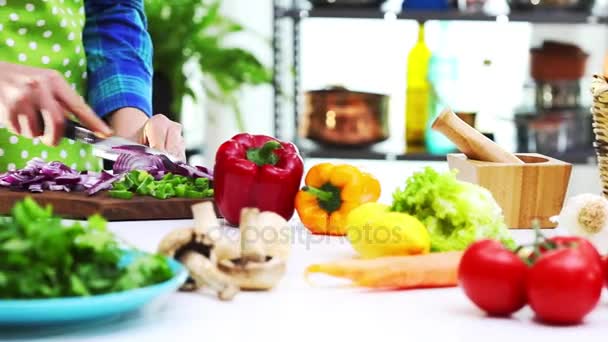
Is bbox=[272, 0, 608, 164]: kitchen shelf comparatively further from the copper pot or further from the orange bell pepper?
the orange bell pepper

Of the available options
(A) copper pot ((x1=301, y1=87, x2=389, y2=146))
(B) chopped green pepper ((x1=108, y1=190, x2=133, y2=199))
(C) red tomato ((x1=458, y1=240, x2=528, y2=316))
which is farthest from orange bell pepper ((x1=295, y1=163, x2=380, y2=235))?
(A) copper pot ((x1=301, y1=87, x2=389, y2=146))

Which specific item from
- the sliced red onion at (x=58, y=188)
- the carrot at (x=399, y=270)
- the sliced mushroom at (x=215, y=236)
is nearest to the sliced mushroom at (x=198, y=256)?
the sliced mushroom at (x=215, y=236)

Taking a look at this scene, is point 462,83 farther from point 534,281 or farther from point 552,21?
point 534,281

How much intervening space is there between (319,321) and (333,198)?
1.79ft

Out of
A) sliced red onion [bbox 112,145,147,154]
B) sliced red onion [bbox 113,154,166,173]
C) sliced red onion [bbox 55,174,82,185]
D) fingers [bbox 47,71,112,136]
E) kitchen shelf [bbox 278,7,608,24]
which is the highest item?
kitchen shelf [bbox 278,7,608,24]

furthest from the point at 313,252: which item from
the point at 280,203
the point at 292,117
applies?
the point at 292,117

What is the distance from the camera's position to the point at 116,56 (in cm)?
264

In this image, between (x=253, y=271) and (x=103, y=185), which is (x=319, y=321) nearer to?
(x=253, y=271)

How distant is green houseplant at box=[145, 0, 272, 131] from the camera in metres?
4.04

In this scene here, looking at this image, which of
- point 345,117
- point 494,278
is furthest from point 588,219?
point 345,117

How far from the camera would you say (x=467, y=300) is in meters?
1.40

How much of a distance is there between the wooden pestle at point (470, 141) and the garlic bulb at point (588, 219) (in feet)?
0.71

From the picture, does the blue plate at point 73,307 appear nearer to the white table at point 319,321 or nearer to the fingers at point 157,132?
the white table at point 319,321

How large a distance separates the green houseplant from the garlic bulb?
8.04ft
